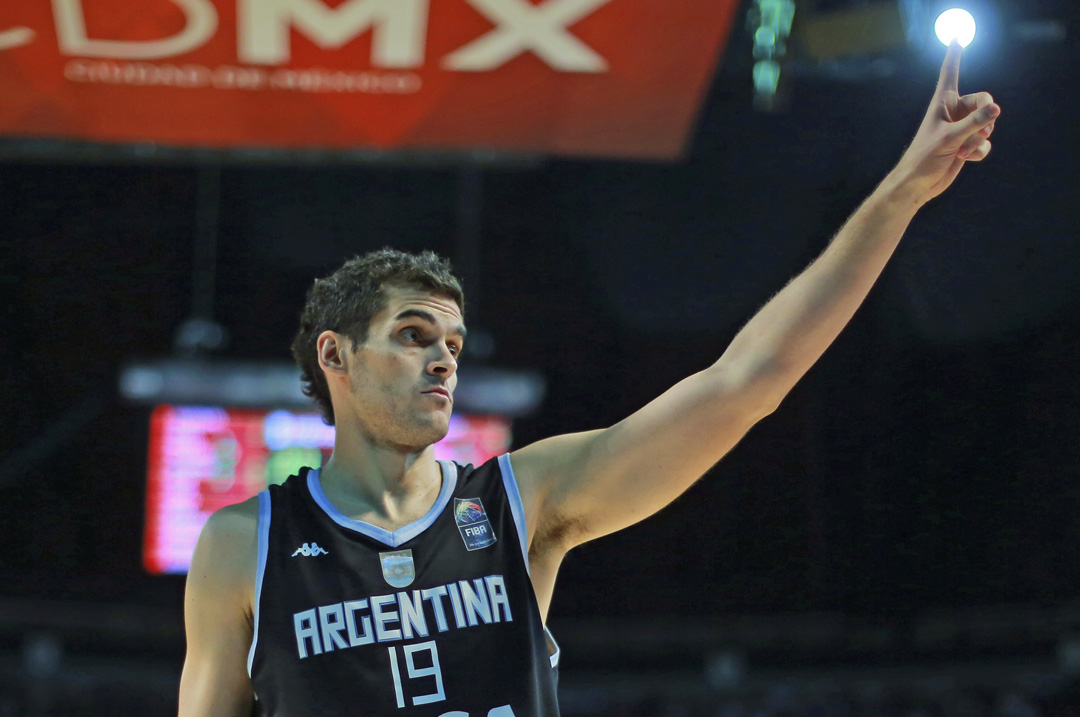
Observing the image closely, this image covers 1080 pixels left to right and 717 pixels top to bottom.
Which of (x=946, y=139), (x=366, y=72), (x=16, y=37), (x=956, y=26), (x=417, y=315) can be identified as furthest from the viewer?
(x=366, y=72)

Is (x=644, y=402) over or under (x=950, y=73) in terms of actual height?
over

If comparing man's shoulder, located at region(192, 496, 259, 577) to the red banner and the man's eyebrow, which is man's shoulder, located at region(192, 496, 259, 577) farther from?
the red banner

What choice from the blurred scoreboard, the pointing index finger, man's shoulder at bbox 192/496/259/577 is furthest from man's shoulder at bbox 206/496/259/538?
the blurred scoreboard

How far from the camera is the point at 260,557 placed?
2.18 metres

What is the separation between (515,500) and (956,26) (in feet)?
4.26

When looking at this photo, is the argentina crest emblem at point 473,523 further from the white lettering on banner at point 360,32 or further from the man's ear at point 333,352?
the white lettering on banner at point 360,32

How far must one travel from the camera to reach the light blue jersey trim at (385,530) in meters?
2.24

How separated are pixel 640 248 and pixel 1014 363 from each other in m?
3.14

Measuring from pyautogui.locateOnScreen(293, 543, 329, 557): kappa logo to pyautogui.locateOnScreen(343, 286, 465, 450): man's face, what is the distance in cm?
27

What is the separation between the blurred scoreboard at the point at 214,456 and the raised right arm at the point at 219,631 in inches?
182

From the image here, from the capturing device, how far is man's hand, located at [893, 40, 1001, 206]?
2002mm

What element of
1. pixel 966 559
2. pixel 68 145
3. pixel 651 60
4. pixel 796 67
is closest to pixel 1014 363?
pixel 966 559

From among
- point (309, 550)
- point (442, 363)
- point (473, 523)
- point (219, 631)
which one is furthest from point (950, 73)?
point (219, 631)

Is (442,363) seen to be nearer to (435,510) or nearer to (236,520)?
(435,510)
